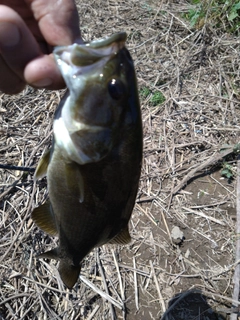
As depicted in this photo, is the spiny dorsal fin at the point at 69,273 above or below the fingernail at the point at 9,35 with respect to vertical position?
below

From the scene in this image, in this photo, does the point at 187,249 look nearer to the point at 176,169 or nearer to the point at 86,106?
the point at 176,169

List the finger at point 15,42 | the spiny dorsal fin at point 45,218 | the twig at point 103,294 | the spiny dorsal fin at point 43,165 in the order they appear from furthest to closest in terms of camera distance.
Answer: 1. the twig at point 103,294
2. the spiny dorsal fin at point 45,218
3. the spiny dorsal fin at point 43,165
4. the finger at point 15,42

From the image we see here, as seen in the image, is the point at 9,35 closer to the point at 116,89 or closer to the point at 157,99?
the point at 116,89

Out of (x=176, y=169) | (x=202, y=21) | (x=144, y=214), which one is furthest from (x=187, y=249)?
(x=202, y=21)

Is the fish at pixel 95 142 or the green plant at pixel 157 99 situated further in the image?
the green plant at pixel 157 99

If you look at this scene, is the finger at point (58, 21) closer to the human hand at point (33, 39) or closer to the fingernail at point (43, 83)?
the human hand at point (33, 39)

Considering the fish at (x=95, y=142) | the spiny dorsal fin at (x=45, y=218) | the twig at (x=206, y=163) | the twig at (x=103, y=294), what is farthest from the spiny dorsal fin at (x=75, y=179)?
the twig at (x=206, y=163)

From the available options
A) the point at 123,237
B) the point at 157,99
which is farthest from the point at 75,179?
the point at 157,99
